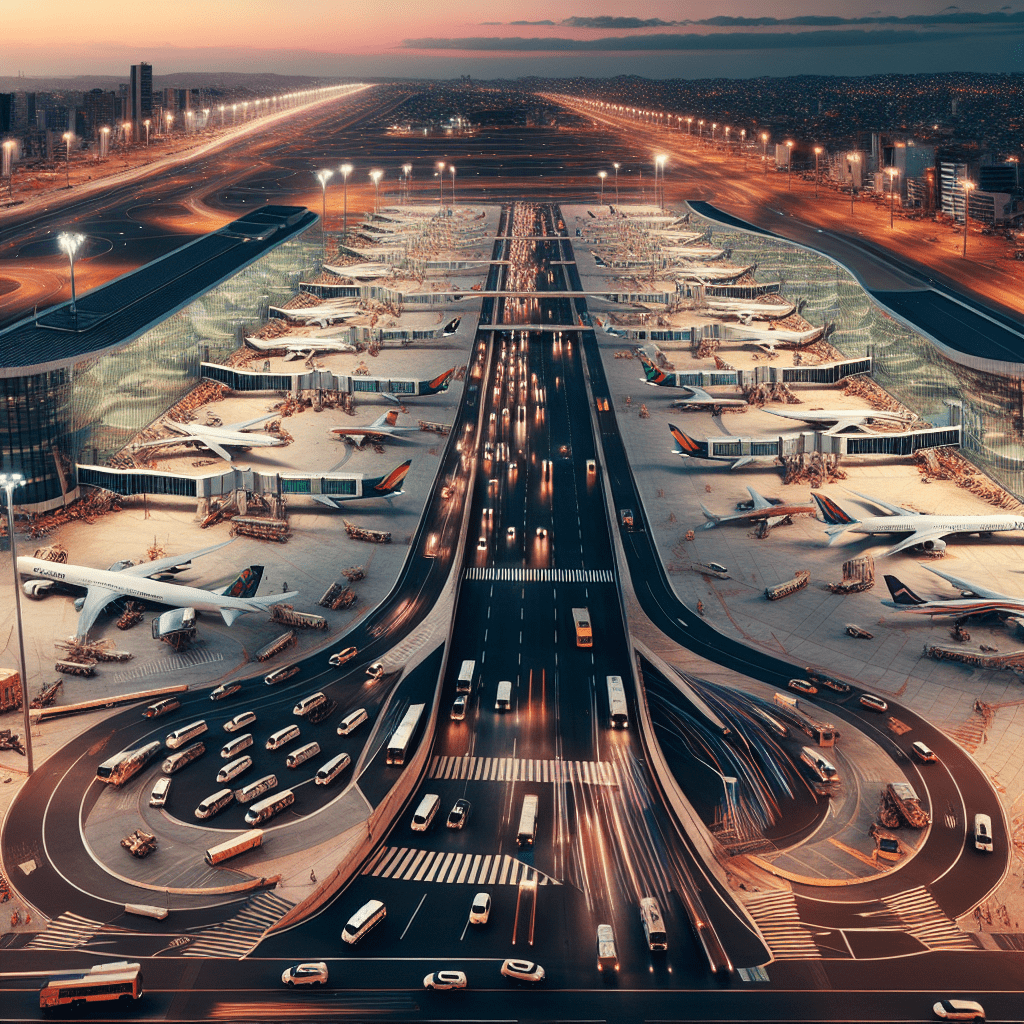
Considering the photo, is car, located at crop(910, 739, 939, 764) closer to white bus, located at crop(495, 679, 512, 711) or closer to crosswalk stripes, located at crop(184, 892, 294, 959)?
white bus, located at crop(495, 679, 512, 711)

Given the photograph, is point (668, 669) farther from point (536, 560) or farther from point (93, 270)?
point (93, 270)

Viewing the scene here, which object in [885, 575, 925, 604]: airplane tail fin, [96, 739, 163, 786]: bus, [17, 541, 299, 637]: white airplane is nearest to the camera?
[96, 739, 163, 786]: bus

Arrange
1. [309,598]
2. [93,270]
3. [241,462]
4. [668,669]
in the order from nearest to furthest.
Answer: [668,669], [309,598], [241,462], [93,270]

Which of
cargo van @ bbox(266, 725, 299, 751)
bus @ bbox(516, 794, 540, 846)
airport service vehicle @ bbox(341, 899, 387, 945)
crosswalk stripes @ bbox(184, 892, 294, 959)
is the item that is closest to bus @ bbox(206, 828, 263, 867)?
crosswalk stripes @ bbox(184, 892, 294, 959)

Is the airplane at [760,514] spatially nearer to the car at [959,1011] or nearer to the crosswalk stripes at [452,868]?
the crosswalk stripes at [452,868]

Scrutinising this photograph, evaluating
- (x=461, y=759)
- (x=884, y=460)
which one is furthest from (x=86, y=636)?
(x=884, y=460)

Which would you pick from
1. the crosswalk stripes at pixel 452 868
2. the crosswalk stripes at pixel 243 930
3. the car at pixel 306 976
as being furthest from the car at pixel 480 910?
the crosswalk stripes at pixel 243 930
